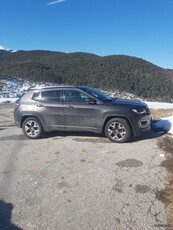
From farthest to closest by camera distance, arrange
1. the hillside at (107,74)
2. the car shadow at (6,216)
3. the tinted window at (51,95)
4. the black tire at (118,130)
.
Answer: the hillside at (107,74) → the tinted window at (51,95) → the black tire at (118,130) → the car shadow at (6,216)

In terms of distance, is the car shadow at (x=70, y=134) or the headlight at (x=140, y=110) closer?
the headlight at (x=140, y=110)

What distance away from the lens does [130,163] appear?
6367mm

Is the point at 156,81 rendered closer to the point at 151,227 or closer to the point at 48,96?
the point at 48,96

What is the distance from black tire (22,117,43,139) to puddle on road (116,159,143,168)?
3.52m

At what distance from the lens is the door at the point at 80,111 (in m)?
8.44

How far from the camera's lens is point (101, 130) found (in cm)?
845

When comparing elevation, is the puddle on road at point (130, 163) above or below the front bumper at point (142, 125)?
below

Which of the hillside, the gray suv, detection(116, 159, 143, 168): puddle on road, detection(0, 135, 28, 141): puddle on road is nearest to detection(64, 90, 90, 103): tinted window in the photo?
the gray suv

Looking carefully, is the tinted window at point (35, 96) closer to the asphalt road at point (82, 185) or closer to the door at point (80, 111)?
the door at point (80, 111)

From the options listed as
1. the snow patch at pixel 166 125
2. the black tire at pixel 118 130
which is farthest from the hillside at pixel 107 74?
the black tire at pixel 118 130

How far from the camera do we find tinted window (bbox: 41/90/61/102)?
8992mm

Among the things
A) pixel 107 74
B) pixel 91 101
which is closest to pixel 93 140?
pixel 91 101

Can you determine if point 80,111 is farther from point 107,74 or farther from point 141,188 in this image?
point 107,74

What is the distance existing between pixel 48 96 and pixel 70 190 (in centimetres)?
453
